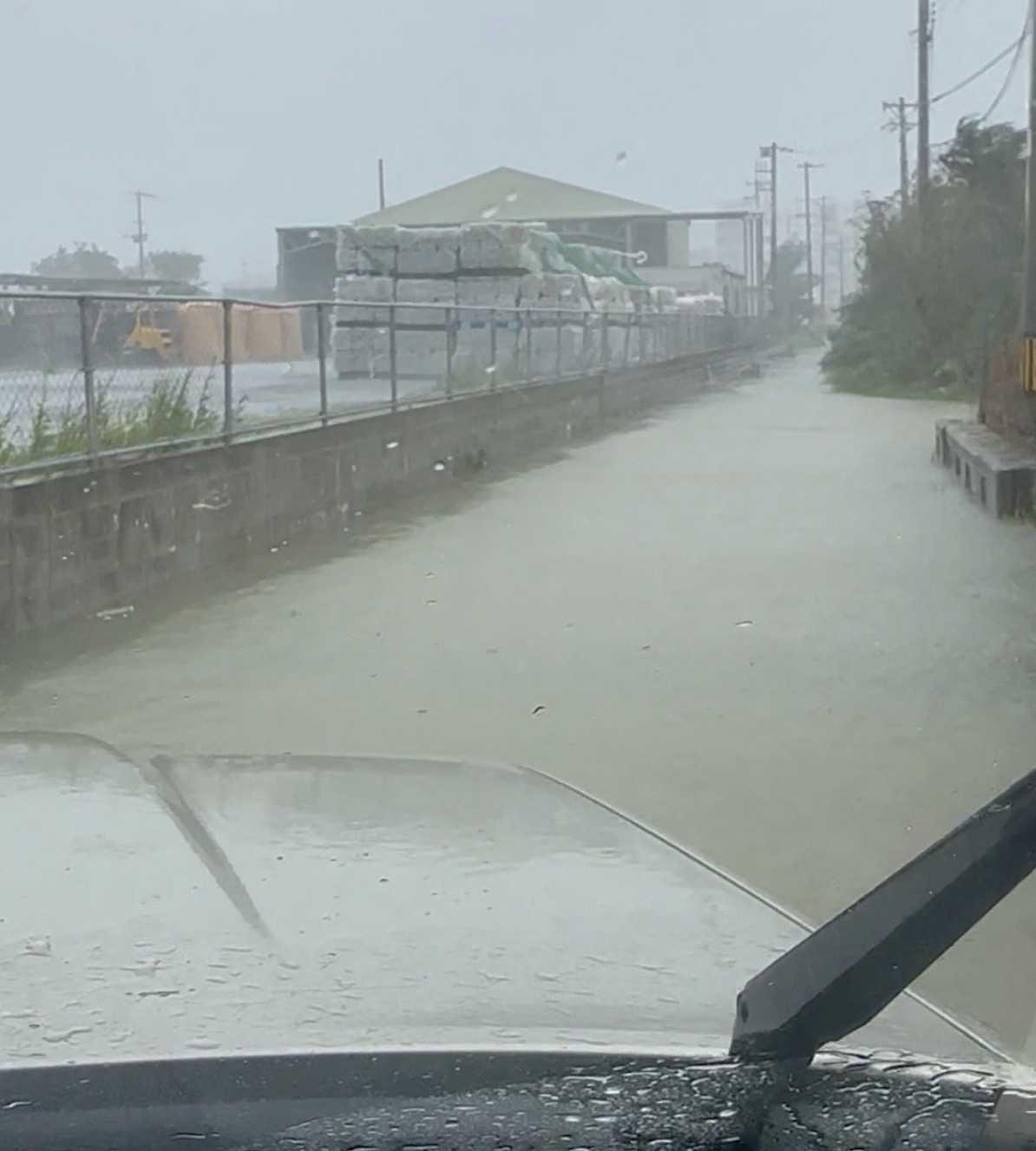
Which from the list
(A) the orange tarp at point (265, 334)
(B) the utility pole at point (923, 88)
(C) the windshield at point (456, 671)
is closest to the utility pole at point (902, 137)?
(B) the utility pole at point (923, 88)

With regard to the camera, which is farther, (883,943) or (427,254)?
(427,254)

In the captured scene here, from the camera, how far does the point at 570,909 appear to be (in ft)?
8.89

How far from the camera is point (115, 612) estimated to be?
10.1 metres

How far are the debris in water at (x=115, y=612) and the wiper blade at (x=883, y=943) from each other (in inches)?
320

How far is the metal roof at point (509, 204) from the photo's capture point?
46.8 meters

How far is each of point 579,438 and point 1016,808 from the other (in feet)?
74.3

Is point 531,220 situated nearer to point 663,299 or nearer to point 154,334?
point 663,299

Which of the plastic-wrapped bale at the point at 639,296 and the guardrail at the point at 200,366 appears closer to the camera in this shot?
the guardrail at the point at 200,366

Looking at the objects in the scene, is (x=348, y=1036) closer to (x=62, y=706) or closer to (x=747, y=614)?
(x=62, y=706)

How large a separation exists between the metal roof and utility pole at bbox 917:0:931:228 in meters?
10.3

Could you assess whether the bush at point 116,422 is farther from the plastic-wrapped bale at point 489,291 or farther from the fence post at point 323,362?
the plastic-wrapped bale at point 489,291

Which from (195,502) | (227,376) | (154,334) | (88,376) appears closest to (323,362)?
(227,376)

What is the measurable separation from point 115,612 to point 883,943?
8.38m

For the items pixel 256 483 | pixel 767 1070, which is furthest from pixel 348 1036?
pixel 256 483
